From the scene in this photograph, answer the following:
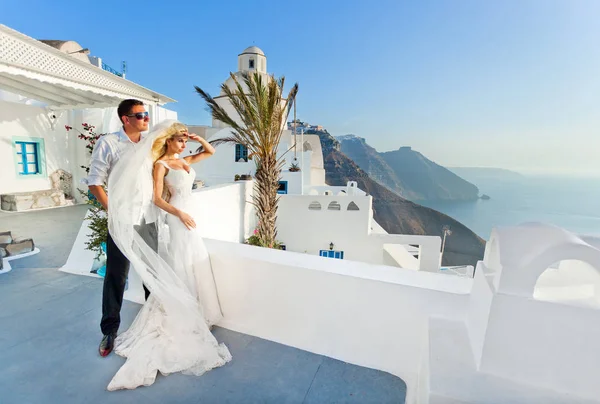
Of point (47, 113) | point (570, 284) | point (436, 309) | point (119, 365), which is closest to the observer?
point (570, 284)

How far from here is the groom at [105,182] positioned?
2.22 metres

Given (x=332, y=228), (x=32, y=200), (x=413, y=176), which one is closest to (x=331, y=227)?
(x=332, y=228)

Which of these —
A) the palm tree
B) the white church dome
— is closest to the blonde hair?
the palm tree

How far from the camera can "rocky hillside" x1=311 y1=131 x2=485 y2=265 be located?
3441 centimetres

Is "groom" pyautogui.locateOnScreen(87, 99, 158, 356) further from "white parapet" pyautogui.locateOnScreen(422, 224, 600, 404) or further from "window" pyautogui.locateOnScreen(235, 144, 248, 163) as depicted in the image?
"window" pyautogui.locateOnScreen(235, 144, 248, 163)

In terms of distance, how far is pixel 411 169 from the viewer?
52.8m

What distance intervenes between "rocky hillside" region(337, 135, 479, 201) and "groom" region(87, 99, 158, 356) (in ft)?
143

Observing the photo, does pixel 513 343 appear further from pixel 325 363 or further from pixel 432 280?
pixel 325 363

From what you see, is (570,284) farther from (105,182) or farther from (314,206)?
(314,206)

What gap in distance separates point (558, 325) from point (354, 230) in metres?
11.3

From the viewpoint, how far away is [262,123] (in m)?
7.37

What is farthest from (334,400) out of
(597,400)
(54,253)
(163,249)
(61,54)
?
(61,54)

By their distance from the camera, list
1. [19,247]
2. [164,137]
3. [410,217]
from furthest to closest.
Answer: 1. [410,217]
2. [19,247]
3. [164,137]

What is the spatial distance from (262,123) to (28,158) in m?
6.74
